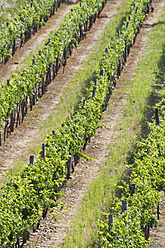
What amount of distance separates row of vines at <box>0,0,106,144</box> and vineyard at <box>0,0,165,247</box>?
0.04m

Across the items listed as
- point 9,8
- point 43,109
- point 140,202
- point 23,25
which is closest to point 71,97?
point 43,109

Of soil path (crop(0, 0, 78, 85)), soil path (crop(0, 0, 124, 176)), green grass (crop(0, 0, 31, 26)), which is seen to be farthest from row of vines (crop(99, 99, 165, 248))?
green grass (crop(0, 0, 31, 26))

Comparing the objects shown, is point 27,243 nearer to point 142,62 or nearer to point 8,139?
point 8,139

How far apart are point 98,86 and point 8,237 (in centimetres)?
731

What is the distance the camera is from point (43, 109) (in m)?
16.9

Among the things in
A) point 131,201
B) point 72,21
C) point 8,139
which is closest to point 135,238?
point 131,201

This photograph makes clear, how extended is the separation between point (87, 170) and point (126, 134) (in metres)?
2.67

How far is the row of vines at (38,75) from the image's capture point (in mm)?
14883

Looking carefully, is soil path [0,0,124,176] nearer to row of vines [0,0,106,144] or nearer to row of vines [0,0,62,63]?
row of vines [0,0,106,144]

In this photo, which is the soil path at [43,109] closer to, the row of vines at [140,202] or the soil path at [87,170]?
the soil path at [87,170]

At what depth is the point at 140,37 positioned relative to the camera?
24031mm

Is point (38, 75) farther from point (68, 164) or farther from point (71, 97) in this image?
point (68, 164)

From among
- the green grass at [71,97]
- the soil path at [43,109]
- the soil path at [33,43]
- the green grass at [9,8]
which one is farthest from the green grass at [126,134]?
the green grass at [9,8]

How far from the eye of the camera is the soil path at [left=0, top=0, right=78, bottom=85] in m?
19.7
